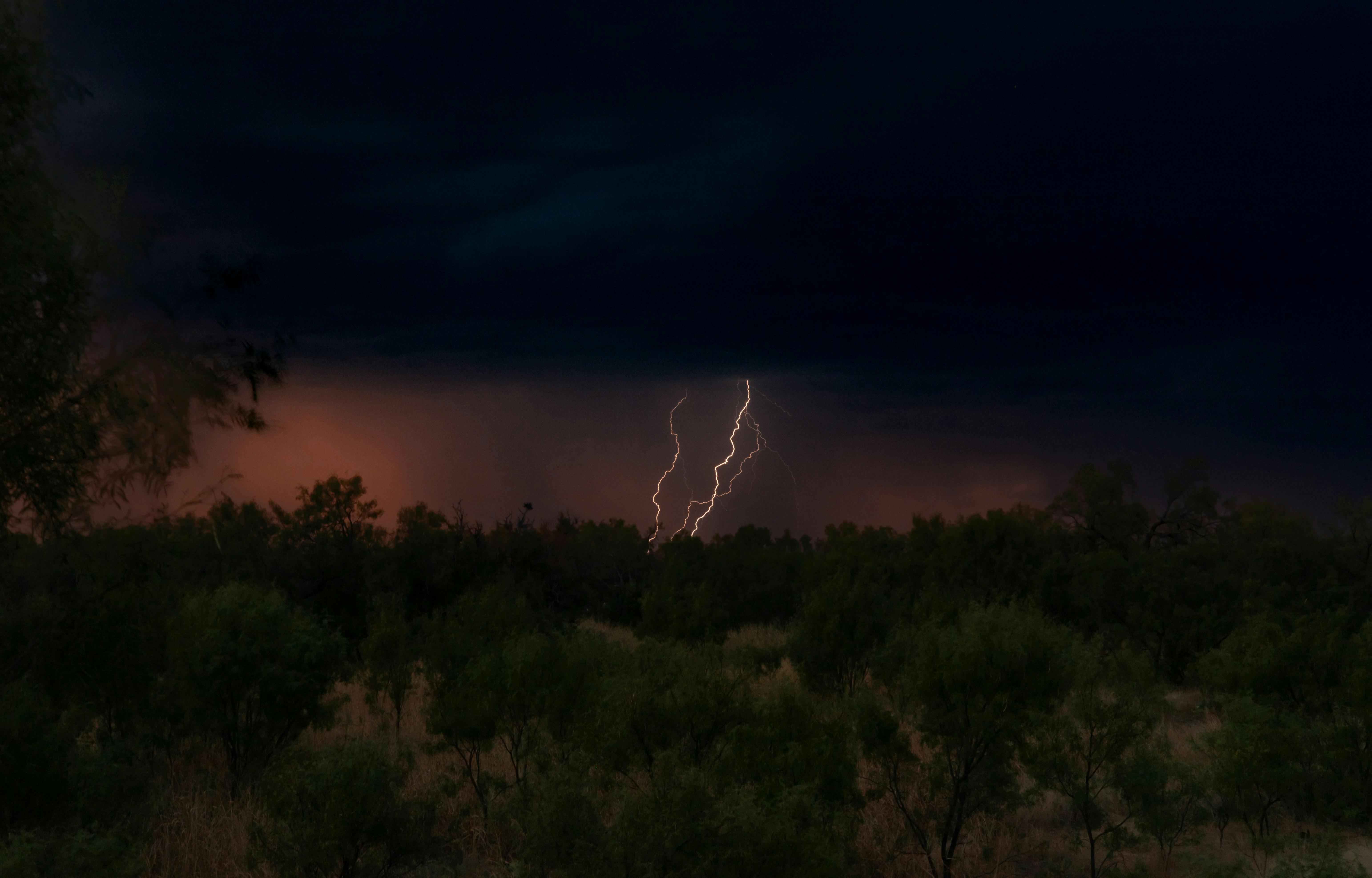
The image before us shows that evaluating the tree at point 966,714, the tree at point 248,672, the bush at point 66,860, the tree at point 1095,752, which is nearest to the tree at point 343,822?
the bush at point 66,860

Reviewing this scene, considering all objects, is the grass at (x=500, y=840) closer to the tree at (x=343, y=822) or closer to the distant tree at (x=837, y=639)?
the tree at (x=343, y=822)

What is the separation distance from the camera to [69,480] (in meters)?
9.05

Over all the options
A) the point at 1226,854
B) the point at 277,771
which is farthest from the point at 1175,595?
the point at 277,771

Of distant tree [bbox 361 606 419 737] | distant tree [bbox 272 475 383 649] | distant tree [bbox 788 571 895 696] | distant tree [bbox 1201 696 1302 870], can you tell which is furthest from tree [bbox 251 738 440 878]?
distant tree [bbox 272 475 383 649]

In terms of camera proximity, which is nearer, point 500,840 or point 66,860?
point 66,860

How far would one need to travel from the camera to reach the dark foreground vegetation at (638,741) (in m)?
7.14

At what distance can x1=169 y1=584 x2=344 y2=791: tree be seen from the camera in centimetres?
1125

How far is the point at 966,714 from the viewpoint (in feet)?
29.4

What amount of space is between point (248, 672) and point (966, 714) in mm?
8837

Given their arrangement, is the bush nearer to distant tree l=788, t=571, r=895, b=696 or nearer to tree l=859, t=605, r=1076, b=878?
tree l=859, t=605, r=1076, b=878

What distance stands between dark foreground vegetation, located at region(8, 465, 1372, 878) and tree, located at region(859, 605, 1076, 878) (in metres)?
0.03

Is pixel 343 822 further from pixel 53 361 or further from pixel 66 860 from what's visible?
pixel 53 361

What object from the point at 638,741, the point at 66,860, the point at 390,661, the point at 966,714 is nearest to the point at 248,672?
the point at 66,860

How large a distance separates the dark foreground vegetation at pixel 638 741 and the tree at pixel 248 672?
44 mm
